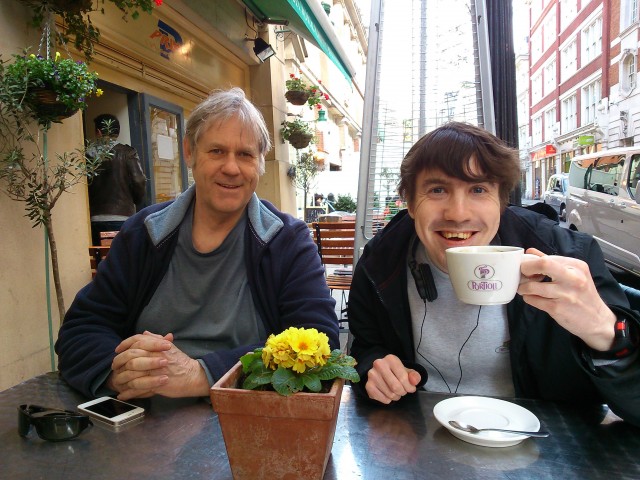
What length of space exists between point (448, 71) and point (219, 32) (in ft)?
14.6

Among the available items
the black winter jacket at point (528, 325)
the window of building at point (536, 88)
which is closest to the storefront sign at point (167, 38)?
the black winter jacket at point (528, 325)

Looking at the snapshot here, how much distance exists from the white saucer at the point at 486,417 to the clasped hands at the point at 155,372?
0.58 m

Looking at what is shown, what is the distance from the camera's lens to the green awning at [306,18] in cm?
542

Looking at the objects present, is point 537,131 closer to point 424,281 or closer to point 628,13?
point 628,13

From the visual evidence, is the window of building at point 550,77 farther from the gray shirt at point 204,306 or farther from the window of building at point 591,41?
the gray shirt at point 204,306

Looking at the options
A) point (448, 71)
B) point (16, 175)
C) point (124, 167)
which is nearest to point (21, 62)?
point (16, 175)

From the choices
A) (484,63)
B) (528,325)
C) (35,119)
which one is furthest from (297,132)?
(528,325)

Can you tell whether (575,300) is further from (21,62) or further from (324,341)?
(21,62)

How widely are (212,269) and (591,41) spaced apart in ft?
96.5

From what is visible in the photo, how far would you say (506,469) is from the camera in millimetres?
833

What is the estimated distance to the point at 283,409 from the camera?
715 mm

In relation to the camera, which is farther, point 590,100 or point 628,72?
point 590,100

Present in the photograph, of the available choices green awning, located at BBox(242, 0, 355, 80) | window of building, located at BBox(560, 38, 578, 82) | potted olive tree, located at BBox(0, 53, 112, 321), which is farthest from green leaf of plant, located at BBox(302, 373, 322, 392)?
window of building, located at BBox(560, 38, 578, 82)

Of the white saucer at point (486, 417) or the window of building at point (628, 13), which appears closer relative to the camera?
the white saucer at point (486, 417)
